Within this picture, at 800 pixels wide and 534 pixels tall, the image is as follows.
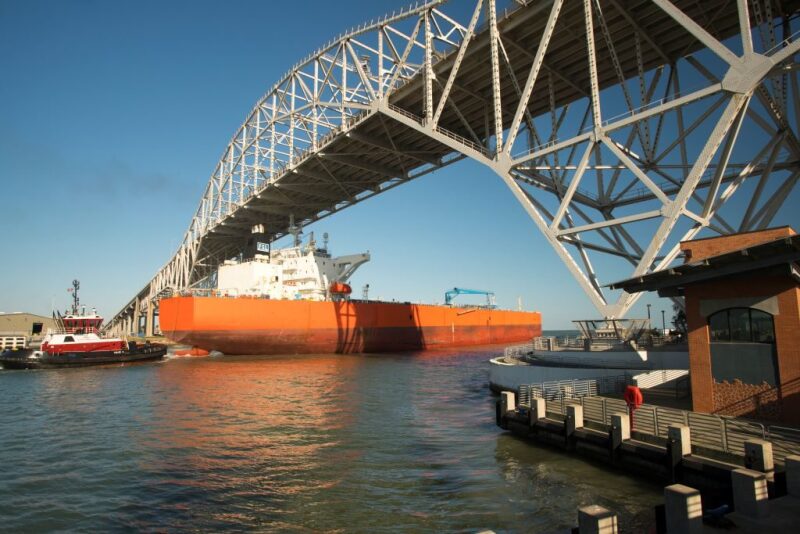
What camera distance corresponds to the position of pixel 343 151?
104ft

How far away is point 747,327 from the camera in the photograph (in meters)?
10.3

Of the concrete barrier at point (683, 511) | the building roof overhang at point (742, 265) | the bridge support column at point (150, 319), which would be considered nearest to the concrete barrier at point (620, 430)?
the building roof overhang at point (742, 265)

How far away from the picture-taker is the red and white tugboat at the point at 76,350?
1190 inches

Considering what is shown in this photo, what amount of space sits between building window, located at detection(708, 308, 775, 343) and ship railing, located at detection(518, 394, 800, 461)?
1617 millimetres

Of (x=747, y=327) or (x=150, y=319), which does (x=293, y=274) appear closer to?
(x=150, y=319)

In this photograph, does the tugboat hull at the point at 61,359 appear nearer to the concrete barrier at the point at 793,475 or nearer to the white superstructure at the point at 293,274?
the white superstructure at the point at 293,274

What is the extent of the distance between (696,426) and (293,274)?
124ft

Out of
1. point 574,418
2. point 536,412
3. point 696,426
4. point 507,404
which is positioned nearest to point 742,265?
point 696,426

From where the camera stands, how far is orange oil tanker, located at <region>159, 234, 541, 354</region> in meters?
34.8

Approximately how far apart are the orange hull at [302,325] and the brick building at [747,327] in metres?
29.0

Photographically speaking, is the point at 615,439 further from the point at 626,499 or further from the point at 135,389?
the point at 135,389

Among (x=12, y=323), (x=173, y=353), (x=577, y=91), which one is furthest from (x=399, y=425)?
(x=12, y=323)

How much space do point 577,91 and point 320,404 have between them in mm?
18024

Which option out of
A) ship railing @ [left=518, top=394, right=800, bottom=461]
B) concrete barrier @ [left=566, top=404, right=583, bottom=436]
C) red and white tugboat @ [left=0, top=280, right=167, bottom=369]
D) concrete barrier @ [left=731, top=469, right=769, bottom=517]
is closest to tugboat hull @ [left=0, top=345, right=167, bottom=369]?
red and white tugboat @ [left=0, top=280, right=167, bottom=369]
